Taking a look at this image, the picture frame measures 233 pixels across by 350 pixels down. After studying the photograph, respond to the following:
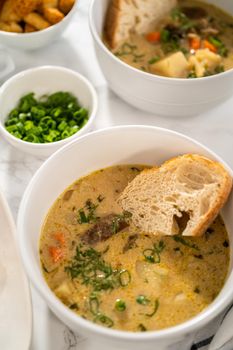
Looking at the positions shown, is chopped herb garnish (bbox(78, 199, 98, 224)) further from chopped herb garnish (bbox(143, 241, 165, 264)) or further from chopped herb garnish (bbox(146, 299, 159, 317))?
chopped herb garnish (bbox(146, 299, 159, 317))

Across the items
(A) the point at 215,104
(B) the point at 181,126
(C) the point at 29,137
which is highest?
(A) the point at 215,104

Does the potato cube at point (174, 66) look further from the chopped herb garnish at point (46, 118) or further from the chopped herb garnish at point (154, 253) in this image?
the chopped herb garnish at point (154, 253)

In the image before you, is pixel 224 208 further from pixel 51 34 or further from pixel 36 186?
pixel 51 34

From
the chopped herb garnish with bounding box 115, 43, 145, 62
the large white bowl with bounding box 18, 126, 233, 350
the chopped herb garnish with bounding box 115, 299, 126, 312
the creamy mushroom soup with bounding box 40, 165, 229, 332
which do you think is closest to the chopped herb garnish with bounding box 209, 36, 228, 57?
the chopped herb garnish with bounding box 115, 43, 145, 62

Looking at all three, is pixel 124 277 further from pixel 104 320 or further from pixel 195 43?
pixel 195 43

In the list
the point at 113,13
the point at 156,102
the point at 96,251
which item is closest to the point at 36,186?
the point at 96,251

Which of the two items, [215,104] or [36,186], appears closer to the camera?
[36,186]
